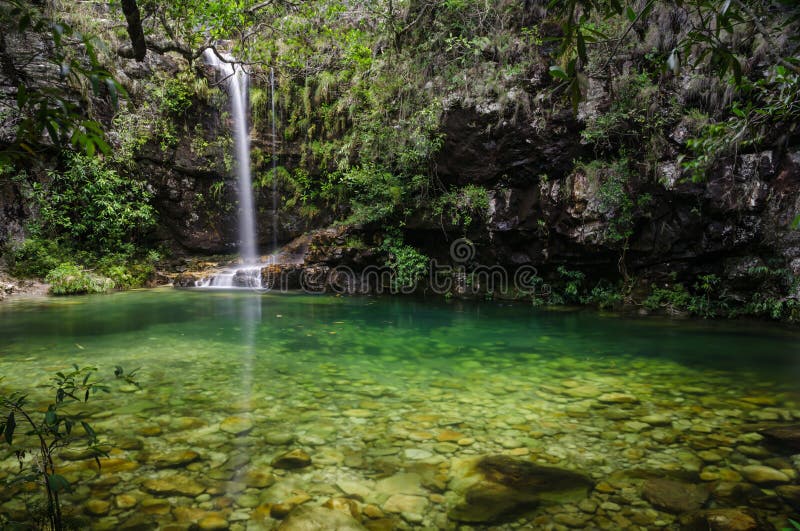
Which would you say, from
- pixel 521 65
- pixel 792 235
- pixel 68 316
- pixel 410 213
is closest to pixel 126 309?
pixel 68 316

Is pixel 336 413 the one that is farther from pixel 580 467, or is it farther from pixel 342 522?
pixel 580 467

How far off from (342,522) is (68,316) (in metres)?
8.64

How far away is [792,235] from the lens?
8.29 meters

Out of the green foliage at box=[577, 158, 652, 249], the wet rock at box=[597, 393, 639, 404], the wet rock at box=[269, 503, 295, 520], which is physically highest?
the green foliage at box=[577, 158, 652, 249]

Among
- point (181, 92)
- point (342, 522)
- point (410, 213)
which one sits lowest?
point (342, 522)

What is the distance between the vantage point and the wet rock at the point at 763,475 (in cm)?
263

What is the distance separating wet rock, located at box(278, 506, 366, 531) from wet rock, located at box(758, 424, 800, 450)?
298 centimetres

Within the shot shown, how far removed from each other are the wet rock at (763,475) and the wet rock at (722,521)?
1.41 feet

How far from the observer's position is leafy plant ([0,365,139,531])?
1664 mm

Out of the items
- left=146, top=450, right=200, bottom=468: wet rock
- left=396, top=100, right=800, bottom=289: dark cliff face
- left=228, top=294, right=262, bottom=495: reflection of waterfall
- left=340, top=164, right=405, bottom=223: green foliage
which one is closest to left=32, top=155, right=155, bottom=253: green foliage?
left=228, top=294, right=262, bottom=495: reflection of waterfall

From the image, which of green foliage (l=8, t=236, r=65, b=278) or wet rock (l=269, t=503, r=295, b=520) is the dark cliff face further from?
green foliage (l=8, t=236, r=65, b=278)

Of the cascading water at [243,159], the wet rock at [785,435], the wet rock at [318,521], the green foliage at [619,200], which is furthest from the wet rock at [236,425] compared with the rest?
the cascading water at [243,159]

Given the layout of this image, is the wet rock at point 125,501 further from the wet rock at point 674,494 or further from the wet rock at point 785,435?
the wet rock at point 785,435

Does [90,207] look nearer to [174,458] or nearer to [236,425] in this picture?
[236,425]
